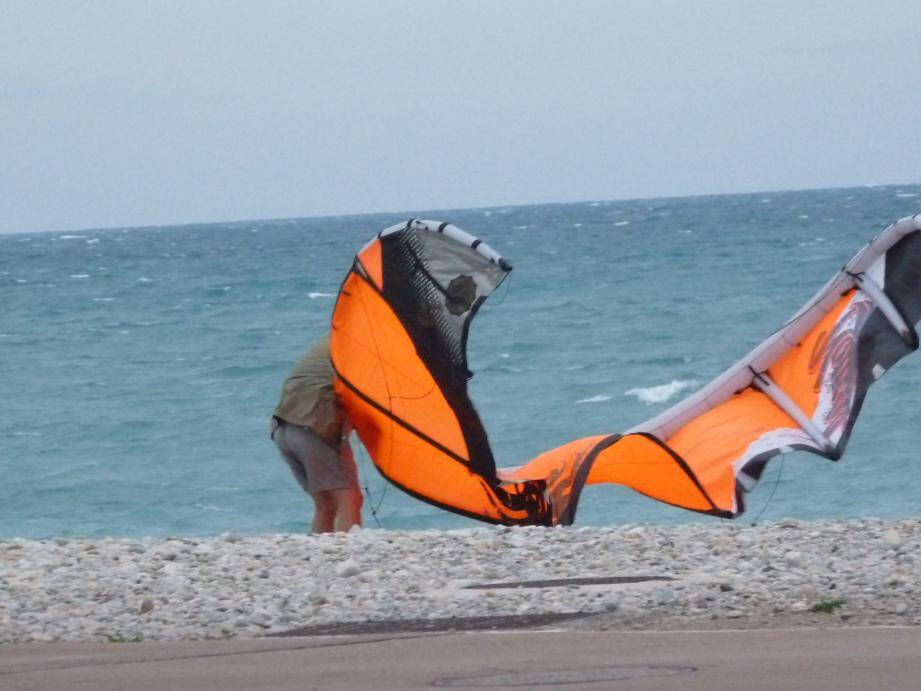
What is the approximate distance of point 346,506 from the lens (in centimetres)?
962

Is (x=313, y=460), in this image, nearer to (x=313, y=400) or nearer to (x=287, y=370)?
(x=313, y=400)

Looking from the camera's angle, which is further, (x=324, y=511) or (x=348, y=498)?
(x=324, y=511)

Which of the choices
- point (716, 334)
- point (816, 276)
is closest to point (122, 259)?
point (816, 276)

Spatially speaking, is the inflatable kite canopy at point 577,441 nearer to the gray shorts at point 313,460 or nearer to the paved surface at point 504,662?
the gray shorts at point 313,460

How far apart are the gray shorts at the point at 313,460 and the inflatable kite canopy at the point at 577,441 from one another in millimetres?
423

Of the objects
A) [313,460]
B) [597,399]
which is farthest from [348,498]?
[597,399]

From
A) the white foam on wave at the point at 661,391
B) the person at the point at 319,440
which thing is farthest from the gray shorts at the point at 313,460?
the white foam on wave at the point at 661,391

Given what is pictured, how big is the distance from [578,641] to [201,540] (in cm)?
372

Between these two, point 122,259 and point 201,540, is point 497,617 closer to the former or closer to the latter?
point 201,540

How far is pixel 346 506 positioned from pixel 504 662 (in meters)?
4.08

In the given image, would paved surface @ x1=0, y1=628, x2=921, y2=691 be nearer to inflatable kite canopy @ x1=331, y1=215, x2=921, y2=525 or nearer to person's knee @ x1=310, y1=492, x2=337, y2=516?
person's knee @ x1=310, y1=492, x2=337, y2=516

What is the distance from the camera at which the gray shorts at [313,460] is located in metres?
9.45

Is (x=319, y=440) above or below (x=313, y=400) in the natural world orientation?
below

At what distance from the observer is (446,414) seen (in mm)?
10422
